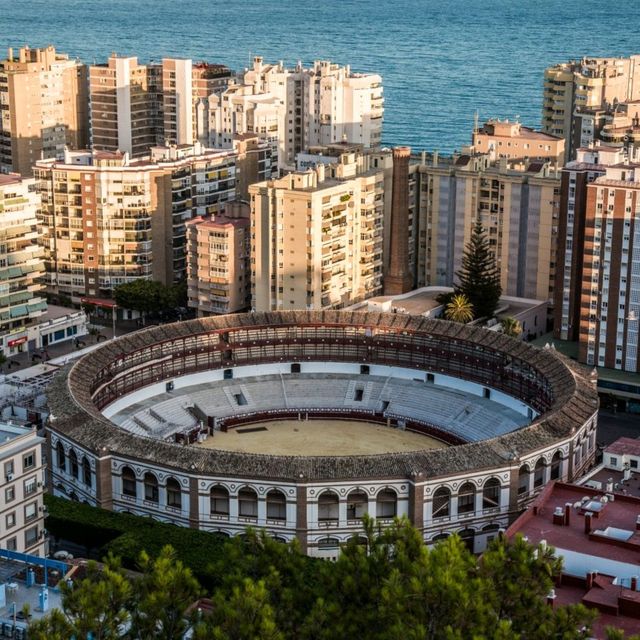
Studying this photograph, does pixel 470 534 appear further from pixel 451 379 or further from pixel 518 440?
pixel 451 379

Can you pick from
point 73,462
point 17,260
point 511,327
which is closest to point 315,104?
point 17,260

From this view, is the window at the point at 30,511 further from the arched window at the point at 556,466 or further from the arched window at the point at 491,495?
the arched window at the point at 556,466

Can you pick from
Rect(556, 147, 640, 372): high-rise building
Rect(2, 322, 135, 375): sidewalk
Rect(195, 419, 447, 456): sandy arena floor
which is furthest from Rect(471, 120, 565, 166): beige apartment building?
Rect(195, 419, 447, 456): sandy arena floor

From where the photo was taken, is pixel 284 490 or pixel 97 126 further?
pixel 97 126

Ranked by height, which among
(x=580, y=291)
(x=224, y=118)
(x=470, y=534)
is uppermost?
(x=224, y=118)

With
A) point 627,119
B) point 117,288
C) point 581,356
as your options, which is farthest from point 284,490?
point 627,119

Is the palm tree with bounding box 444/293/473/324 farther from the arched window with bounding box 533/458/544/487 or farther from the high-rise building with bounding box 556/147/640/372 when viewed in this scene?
the arched window with bounding box 533/458/544/487
